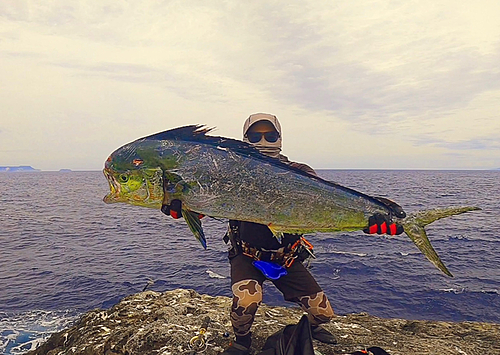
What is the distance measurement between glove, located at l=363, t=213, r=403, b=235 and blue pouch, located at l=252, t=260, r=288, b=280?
5.22 ft

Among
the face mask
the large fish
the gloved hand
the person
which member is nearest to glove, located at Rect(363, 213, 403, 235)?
the large fish

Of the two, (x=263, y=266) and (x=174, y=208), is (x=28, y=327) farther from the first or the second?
(x=174, y=208)

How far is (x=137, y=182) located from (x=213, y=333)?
3152 millimetres

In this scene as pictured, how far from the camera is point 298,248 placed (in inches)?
198

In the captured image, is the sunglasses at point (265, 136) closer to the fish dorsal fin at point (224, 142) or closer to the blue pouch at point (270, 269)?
the fish dorsal fin at point (224, 142)

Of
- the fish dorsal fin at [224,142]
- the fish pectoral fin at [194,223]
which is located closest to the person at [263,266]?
the fish dorsal fin at [224,142]

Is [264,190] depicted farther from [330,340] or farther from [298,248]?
[330,340]

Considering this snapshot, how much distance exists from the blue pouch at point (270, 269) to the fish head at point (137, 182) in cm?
183

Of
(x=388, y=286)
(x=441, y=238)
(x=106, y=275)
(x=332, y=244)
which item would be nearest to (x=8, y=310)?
(x=106, y=275)

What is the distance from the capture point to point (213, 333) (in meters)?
5.48

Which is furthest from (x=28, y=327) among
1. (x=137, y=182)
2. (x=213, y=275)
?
(x=137, y=182)

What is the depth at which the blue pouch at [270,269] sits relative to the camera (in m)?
4.71

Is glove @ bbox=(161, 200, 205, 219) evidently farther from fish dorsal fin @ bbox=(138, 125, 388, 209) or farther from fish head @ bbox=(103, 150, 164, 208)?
fish dorsal fin @ bbox=(138, 125, 388, 209)

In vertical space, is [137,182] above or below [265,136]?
below
